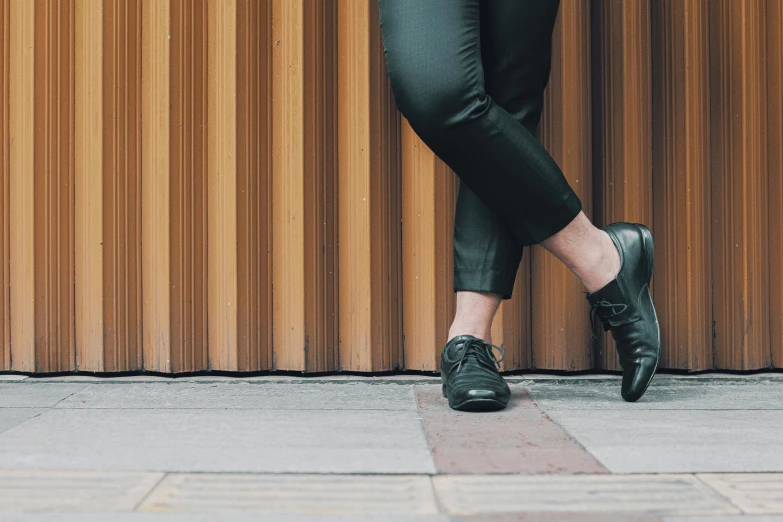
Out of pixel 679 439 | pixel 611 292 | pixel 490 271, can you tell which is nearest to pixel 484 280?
pixel 490 271

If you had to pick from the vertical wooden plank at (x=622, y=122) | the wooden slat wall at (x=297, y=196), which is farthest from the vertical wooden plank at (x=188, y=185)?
the vertical wooden plank at (x=622, y=122)

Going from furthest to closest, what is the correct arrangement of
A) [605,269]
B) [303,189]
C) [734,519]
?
[303,189] < [605,269] < [734,519]

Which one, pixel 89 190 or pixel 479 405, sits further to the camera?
pixel 89 190

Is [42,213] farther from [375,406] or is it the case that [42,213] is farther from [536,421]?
[536,421]

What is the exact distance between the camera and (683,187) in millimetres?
1721

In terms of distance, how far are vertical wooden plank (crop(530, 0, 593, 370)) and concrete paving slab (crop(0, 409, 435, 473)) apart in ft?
1.75

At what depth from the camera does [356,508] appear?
0.81 m

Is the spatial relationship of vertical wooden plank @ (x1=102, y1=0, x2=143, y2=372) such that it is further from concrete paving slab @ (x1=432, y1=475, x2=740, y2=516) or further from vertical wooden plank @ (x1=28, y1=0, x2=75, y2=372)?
concrete paving slab @ (x1=432, y1=475, x2=740, y2=516)

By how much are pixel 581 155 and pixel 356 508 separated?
113 centimetres

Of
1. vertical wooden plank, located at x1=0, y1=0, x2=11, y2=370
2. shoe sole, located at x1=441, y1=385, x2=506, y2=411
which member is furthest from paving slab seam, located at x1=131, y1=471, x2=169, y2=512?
vertical wooden plank, located at x1=0, y1=0, x2=11, y2=370

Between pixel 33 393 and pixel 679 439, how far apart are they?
1.22 metres

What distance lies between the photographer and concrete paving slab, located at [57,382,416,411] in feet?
4.50

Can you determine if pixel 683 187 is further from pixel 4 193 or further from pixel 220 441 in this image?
pixel 4 193

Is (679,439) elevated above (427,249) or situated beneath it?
situated beneath
